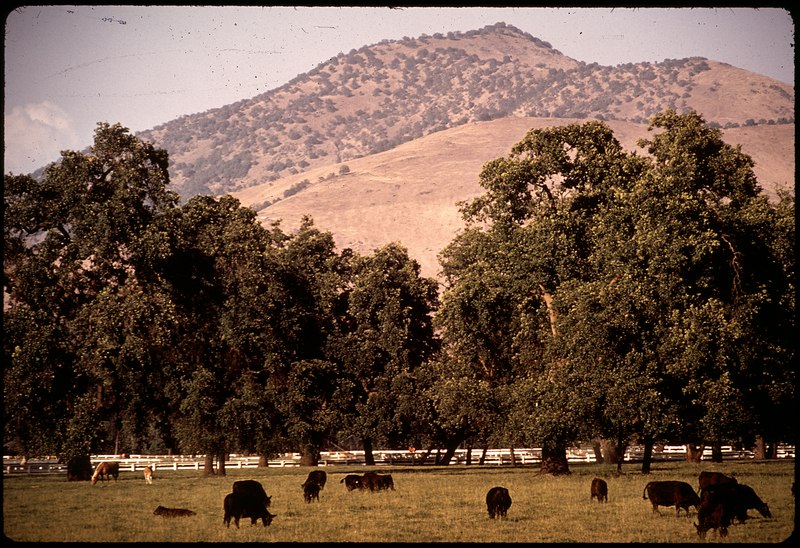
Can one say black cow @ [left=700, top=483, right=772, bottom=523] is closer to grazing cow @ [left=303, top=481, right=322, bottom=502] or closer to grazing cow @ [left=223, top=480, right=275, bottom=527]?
grazing cow @ [left=223, top=480, right=275, bottom=527]

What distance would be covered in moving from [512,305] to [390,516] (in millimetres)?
22817

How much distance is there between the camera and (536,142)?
4950 centimetres

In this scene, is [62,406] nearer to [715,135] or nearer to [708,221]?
[708,221]

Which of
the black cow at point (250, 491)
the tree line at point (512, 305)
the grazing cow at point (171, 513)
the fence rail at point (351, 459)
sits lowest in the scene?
the fence rail at point (351, 459)

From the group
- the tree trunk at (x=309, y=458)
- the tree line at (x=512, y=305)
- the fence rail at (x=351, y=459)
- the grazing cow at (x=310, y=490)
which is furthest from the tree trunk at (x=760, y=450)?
the grazing cow at (x=310, y=490)

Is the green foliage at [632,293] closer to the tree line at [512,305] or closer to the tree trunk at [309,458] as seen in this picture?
the tree line at [512,305]

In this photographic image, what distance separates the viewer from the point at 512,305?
50.5 metres

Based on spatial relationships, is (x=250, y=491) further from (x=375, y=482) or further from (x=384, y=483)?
(x=384, y=483)

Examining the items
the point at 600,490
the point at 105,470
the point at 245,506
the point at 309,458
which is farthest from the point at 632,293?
the point at 309,458

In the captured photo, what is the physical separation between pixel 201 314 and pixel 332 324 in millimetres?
20324

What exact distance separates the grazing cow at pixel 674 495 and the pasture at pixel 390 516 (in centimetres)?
40

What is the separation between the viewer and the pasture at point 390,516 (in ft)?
78.4

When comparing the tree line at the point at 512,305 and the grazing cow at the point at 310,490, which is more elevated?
the tree line at the point at 512,305

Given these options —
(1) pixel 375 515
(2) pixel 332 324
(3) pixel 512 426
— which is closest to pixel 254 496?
(1) pixel 375 515
